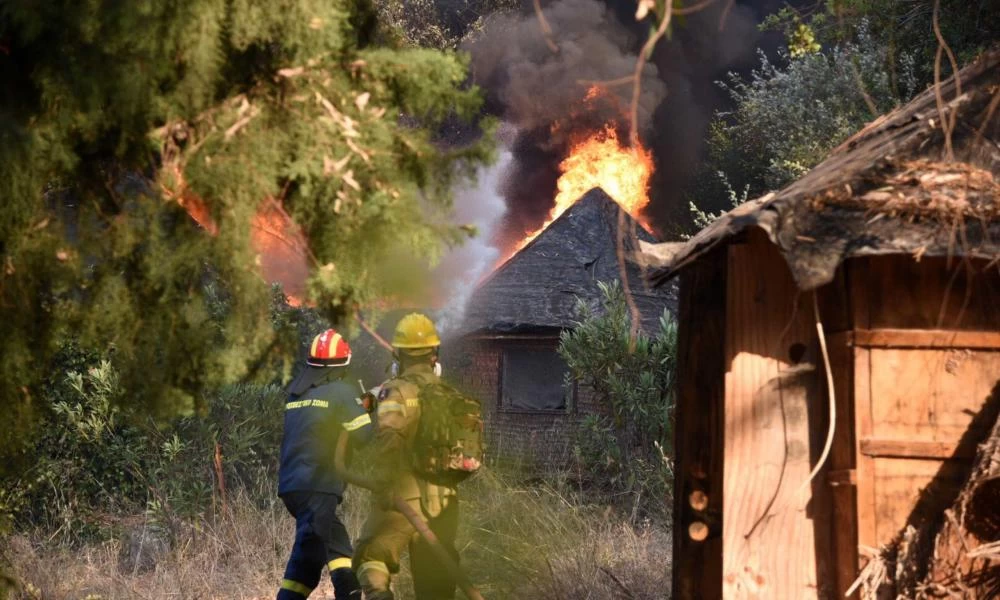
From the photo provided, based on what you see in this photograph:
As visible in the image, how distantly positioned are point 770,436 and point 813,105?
18871 mm

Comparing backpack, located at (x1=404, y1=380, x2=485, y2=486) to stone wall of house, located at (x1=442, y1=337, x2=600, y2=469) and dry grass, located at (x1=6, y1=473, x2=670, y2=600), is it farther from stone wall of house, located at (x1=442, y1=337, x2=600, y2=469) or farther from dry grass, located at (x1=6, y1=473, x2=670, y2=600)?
stone wall of house, located at (x1=442, y1=337, x2=600, y2=469)

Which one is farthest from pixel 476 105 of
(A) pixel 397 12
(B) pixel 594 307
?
(A) pixel 397 12

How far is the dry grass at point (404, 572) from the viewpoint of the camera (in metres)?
8.66

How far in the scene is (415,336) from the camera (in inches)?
324

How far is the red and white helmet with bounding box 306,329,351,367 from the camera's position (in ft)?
29.1

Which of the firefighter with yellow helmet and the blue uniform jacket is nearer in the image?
the firefighter with yellow helmet

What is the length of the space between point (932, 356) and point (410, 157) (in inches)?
104

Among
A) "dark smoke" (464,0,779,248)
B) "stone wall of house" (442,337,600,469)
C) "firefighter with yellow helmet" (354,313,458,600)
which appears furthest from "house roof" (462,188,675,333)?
"dark smoke" (464,0,779,248)

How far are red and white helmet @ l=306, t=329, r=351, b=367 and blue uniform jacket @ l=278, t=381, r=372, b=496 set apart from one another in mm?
175

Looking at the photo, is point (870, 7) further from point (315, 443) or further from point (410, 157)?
point (410, 157)

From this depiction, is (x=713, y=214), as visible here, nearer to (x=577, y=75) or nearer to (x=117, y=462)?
(x=117, y=462)

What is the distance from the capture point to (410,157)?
12.8 feet

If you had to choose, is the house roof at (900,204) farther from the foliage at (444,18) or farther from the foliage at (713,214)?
the foliage at (444,18)

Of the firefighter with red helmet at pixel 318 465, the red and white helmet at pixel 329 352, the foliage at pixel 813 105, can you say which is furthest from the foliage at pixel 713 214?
the firefighter with red helmet at pixel 318 465
